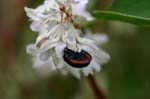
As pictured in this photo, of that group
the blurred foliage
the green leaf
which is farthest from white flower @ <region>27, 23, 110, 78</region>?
the blurred foliage

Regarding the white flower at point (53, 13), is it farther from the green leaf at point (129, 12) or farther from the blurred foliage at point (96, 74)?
the blurred foliage at point (96, 74)

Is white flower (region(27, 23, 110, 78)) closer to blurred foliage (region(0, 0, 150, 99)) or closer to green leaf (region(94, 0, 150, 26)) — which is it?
green leaf (region(94, 0, 150, 26))

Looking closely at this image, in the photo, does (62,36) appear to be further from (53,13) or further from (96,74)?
(96,74)

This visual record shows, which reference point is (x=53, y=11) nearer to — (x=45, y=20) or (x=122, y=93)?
(x=45, y=20)

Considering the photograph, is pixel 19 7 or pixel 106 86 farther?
pixel 19 7

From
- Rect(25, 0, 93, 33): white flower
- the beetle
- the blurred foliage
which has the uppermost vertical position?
Rect(25, 0, 93, 33): white flower

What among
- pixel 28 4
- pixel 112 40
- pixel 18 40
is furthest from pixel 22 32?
pixel 112 40

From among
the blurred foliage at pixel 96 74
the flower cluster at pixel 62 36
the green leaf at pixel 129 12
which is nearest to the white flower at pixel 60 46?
the flower cluster at pixel 62 36
